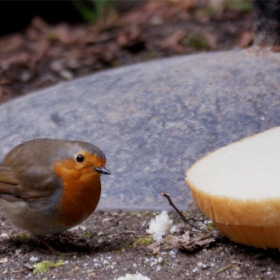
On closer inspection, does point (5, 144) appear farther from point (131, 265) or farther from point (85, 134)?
point (131, 265)

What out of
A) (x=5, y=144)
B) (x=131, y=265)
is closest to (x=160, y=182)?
(x=131, y=265)

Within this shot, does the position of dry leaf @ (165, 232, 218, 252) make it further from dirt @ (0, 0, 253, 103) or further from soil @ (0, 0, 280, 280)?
dirt @ (0, 0, 253, 103)

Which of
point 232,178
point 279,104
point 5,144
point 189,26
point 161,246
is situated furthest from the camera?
point 189,26

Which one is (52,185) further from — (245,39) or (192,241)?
(245,39)

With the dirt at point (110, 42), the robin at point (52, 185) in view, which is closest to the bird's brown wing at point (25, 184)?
the robin at point (52, 185)

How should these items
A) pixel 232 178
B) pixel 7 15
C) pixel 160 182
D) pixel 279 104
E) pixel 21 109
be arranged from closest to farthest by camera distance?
pixel 232 178 → pixel 160 182 → pixel 279 104 → pixel 21 109 → pixel 7 15

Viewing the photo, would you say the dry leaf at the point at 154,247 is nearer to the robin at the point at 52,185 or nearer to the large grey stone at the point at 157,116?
the robin at the point at 52,185
